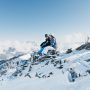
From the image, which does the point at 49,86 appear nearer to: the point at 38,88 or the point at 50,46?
the point at 38,88

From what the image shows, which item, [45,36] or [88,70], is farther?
[45,36]

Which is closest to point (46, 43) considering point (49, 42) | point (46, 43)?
point (46, 43)

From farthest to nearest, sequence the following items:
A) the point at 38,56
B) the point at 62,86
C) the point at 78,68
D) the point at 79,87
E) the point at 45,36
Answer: the point at 38,56
the point at 45,36
the point at 78,68
the point at 62,86
the point at 79,87

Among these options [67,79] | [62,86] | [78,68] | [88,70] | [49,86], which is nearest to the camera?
[62,86]

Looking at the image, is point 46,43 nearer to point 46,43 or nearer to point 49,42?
point 46,43

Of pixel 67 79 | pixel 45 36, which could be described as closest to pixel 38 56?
pixel 45 36

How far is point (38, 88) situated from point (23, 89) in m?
0.79

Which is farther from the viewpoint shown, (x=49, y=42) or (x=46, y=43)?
(x=46, y=43)

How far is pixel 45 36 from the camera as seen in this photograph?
21594 mm

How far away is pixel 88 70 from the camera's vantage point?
13.1 metres

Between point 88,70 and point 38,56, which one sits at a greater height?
point 38,56

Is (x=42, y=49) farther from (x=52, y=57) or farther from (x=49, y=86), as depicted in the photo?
(x=49, y=86)

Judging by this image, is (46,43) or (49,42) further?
(46,43)

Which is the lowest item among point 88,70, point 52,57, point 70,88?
point 70,88
